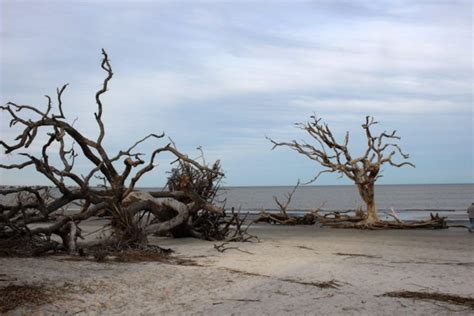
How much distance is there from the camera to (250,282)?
7.68 metres

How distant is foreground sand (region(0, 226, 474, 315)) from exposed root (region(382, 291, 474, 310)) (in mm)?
208

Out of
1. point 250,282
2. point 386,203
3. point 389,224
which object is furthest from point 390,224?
point 386,203

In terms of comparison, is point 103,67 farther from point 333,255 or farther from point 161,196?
point 333,255

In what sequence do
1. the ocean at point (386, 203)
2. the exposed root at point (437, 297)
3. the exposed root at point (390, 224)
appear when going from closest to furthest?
1. the exposed root at point (437, 297)
2. the exposed root at point (390, 224)
3. the ocean at point (386, 203)

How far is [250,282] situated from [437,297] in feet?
7.98

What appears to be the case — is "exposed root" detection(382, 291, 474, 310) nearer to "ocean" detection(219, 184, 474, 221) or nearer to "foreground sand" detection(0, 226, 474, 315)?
"foreground sand" detection(0, 226, 474, 315)

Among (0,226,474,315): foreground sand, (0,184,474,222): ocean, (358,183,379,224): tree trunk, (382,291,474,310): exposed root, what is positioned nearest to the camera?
(0,226,474,315): foreground sand

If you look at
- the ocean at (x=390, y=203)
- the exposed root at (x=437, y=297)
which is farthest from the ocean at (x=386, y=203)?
the exposed root at (x=437, y=297)

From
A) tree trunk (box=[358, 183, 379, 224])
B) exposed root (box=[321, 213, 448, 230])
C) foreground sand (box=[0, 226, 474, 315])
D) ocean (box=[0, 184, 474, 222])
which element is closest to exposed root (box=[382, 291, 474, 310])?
foreground sand (box=[0, 226, 474, 315])

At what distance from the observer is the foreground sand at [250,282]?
6.20 metres

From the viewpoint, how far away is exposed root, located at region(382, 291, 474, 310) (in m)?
6.63

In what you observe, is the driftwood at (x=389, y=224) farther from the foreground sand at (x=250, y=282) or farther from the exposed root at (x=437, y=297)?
the exposed root at (x=437, y=297)

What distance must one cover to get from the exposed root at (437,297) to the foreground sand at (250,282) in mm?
208

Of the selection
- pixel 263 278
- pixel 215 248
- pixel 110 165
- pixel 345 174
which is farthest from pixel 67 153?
pixel 345 174
